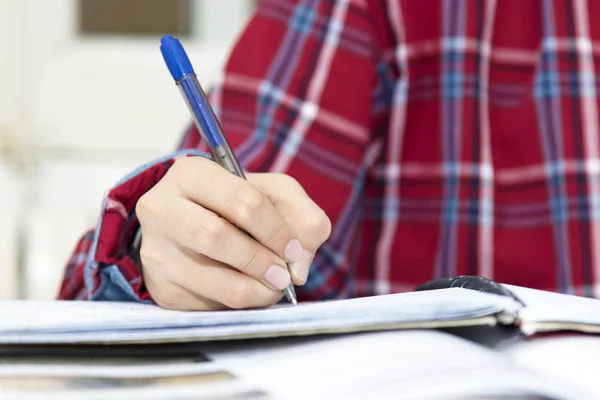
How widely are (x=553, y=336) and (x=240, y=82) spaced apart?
45 centimetres

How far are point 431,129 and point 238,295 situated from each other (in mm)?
359

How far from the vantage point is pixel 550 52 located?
28.1 inches

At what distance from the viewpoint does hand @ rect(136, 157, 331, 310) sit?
422 millimetres

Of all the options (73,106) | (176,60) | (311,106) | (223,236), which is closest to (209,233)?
(223,236)

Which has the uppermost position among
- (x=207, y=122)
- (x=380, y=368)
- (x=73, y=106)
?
(x=73, y=106)

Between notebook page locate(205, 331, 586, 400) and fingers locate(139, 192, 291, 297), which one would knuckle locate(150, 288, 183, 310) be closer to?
fingers locate(139, 192, 291, 297)

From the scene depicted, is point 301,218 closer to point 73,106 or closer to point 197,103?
point 197,103

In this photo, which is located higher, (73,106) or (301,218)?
(73,106)

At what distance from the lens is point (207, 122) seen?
465mm

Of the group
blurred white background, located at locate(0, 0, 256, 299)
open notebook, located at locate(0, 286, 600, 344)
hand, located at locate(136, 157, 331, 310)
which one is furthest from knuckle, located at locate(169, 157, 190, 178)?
blurred white background, located at locate(0, 0, 256, 299)

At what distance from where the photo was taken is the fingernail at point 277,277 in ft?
1.40

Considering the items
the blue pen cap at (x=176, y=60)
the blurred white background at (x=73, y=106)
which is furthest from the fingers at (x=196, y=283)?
the blurred white background at (x=73, y=106)

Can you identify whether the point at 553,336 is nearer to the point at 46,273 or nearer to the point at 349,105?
the point at 349,105

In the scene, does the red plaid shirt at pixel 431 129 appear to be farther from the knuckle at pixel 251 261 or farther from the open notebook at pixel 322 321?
the open notebook at pixel 322 321
